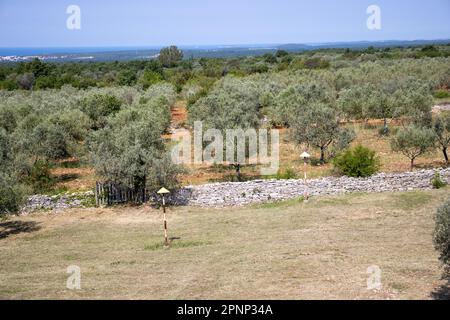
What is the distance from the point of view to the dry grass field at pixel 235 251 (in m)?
12.9

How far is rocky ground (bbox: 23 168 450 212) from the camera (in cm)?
2328

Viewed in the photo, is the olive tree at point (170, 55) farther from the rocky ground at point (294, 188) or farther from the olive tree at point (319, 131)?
the rocky ground at point (294, 188)

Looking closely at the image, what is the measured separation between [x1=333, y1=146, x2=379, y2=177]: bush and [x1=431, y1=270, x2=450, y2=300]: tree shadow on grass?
13150 mm

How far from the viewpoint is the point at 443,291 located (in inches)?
481

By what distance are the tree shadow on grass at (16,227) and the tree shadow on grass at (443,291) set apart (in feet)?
52.1

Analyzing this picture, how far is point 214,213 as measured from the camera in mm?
21781

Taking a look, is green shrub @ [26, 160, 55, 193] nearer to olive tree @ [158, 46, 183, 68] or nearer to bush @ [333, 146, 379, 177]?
bush @ [333, 146, 379, 177]

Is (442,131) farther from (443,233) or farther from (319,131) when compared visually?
(443,233)

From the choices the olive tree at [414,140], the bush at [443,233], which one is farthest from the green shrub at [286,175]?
the bush at [443,233]

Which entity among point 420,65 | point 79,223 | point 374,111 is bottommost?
point 79,223

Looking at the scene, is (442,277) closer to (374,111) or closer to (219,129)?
(219,129)

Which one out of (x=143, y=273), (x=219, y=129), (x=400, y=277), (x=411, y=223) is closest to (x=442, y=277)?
(x=400, y=277)

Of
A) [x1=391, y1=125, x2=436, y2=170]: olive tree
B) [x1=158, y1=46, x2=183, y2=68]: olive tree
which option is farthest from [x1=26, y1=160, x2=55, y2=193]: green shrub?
[x1=158, y1=46, x2=183, y2=68]: olive tree
